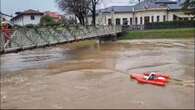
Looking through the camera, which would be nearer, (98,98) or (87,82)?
(98,98)

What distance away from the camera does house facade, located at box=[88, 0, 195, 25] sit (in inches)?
3573

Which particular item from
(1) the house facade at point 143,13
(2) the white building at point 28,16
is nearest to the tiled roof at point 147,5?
(1) the house facade at point 143,13

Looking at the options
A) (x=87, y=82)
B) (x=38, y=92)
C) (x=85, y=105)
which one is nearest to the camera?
(x=85, y=105)

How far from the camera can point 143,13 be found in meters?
92.9

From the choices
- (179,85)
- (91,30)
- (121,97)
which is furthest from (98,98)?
(91,30)

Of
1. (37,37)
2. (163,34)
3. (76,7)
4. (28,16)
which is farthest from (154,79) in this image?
(28,16)

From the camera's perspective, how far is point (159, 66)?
26.1 metres

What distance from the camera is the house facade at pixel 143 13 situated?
90.8 m

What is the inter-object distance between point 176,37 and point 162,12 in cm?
2702

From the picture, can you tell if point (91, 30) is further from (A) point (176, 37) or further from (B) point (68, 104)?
(B) point (68, 104)

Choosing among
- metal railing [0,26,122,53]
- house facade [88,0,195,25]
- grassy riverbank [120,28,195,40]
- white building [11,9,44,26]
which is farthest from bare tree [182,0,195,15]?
white building [11,9,44,26]

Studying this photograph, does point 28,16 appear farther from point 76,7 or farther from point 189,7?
point 189,7

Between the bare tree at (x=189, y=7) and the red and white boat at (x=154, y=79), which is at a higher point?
the red and white boat at (x=154, y=79)

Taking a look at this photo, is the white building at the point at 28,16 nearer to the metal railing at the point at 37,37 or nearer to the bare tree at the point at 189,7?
the bare tree at the point at 189,7
